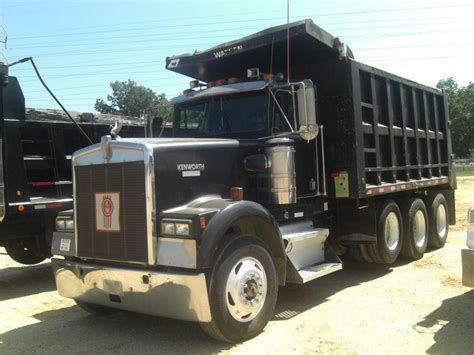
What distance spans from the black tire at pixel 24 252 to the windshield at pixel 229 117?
325cm

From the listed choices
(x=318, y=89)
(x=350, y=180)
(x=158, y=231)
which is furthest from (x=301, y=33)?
(x=158, y=231)

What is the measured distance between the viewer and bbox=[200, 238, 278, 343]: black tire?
4680 millimetres

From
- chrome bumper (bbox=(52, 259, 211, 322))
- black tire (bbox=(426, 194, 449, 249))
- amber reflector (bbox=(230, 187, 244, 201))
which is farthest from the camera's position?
black tire (bbox=(426, 194, 449, 249))

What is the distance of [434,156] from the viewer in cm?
1016

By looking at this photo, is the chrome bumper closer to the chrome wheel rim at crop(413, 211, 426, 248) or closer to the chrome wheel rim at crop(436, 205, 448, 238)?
the chrome wheel rim at crop(413, 211, 426, 248)

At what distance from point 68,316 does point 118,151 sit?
2.34 metres

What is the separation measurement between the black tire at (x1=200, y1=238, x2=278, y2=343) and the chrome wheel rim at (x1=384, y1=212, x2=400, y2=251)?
344 centimetres

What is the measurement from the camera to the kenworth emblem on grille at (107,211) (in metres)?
5.07

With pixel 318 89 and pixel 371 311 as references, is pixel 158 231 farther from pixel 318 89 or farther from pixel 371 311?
pixel 318 89

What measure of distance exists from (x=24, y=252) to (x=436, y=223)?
7.42 m

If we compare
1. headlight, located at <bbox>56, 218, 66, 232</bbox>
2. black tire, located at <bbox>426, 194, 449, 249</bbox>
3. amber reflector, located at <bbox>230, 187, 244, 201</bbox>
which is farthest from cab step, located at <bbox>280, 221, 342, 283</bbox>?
black tire, located at <bbox>426, 194, 449, 249</bbox>

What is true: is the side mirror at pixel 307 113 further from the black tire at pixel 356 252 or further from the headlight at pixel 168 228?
the black tire at pixel 356 252

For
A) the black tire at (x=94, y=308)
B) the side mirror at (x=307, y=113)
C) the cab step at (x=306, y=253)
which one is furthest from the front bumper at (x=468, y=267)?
the black tire at (x=94, y=308)

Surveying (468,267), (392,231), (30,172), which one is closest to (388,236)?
(392,231)
